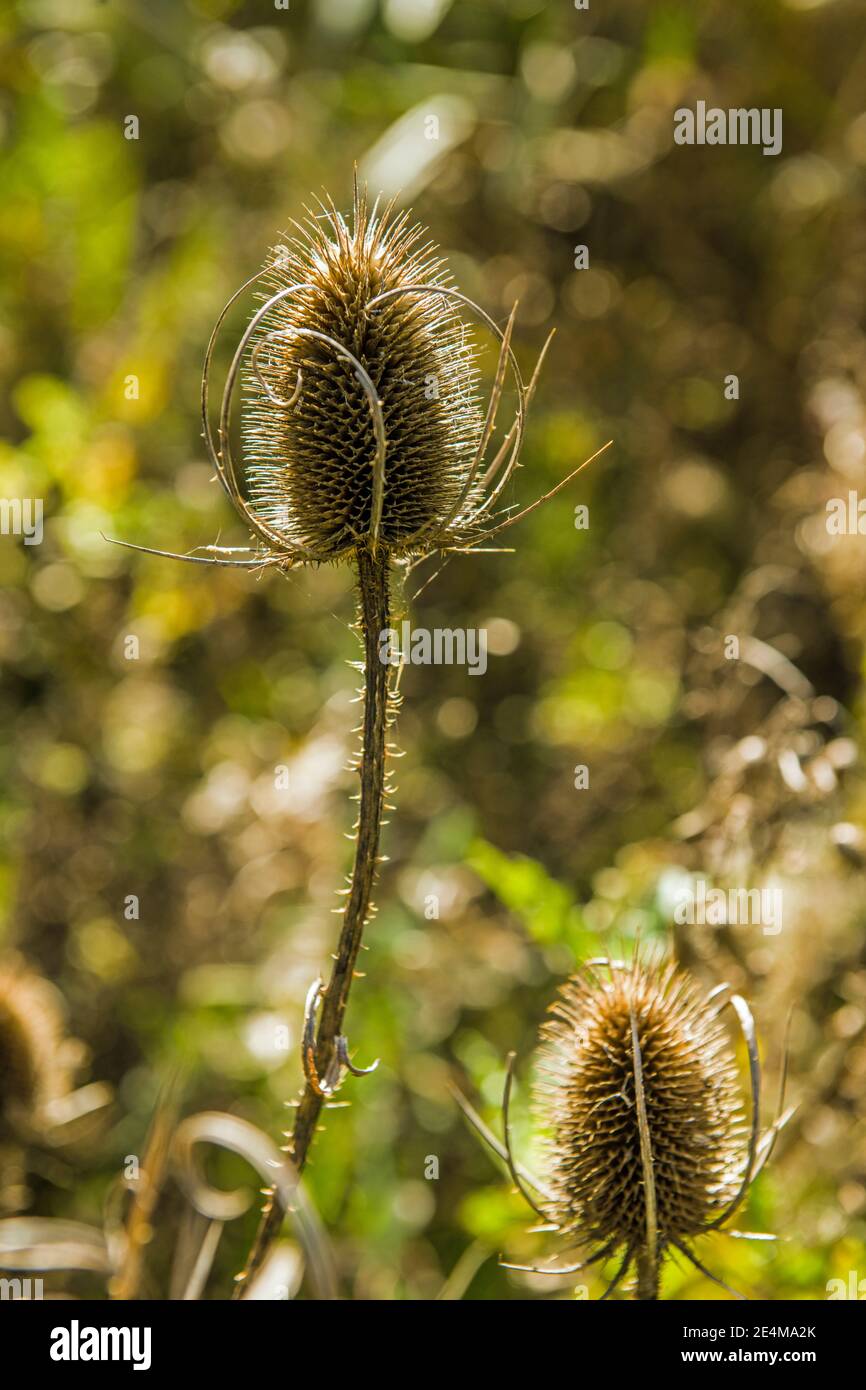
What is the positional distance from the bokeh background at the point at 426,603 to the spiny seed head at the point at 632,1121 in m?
0.64

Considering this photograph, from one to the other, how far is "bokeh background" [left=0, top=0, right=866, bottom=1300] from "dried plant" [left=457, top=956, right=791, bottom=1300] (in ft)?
2.10

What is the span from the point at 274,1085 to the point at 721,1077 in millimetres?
1624

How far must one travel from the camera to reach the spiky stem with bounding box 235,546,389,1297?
4.77 ft

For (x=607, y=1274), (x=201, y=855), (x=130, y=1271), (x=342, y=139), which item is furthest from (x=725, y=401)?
(x=130, y=1271)

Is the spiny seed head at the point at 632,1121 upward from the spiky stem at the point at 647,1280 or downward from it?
upward

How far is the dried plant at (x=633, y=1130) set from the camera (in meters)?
1.60

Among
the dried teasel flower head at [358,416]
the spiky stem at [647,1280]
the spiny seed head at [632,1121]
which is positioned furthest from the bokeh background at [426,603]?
the dried teasel flower head at [358,416]

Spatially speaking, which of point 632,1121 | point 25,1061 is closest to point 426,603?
point 25,1061

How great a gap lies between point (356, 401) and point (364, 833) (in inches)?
22.8

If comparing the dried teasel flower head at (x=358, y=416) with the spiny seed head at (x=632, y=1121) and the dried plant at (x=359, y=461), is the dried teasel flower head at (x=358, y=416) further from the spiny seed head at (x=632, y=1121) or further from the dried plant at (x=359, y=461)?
the spiny seed head at (x=632, y=1121)

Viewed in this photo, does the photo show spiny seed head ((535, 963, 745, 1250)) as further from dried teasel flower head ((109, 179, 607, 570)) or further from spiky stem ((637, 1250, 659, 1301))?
dried teasel flower head ((109, 179, 607, 570))

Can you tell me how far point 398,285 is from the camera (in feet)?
5.09

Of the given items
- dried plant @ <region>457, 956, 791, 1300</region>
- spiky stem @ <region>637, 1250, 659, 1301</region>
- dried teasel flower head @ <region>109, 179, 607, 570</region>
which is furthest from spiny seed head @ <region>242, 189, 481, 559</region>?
spiky stem @ <region>637, 1250, 659, 1301</region>

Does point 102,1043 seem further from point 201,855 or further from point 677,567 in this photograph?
point 677,567
